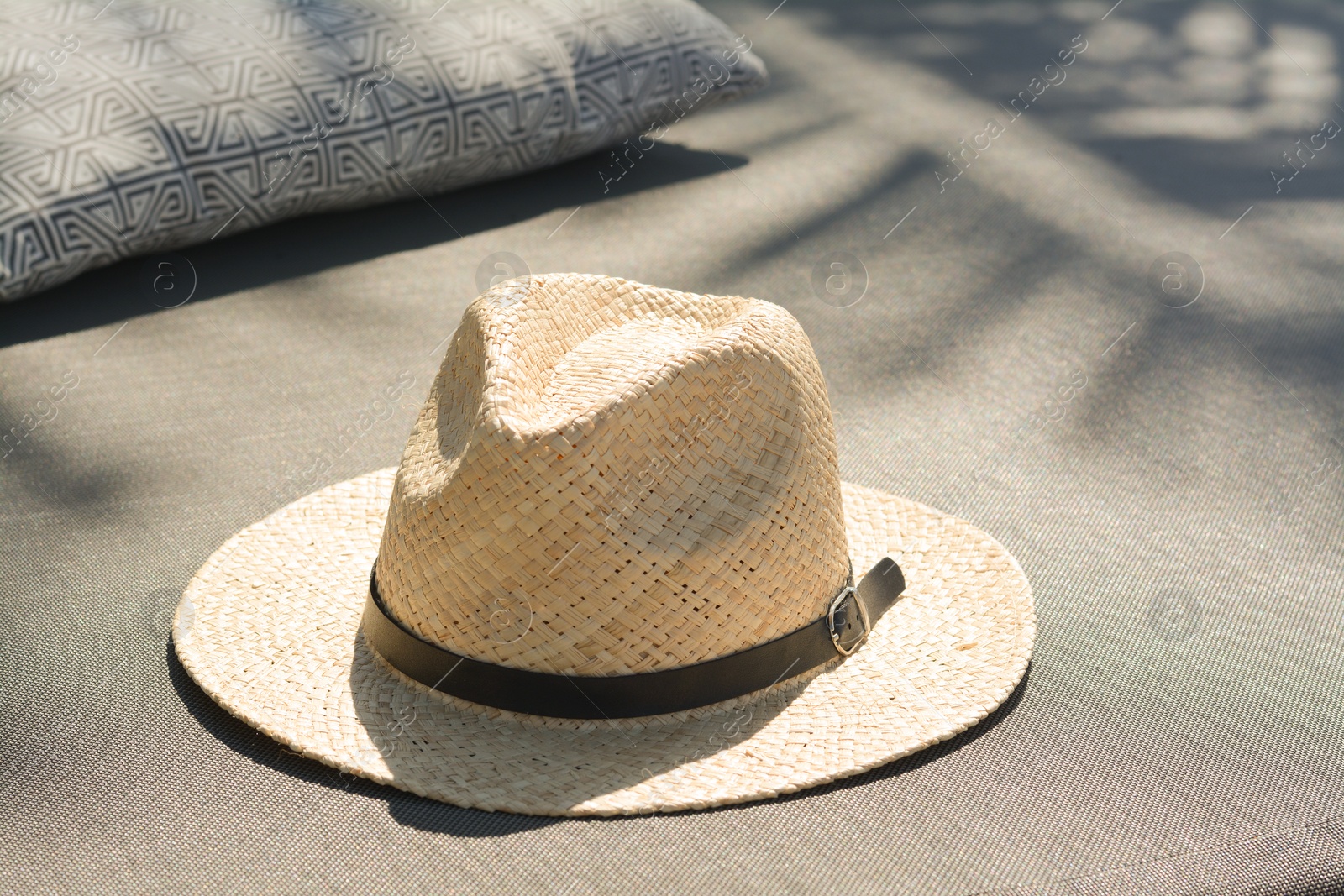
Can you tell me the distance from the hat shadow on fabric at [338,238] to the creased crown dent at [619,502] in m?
0.98

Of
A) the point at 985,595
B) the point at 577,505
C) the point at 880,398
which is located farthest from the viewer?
the point at 880,398

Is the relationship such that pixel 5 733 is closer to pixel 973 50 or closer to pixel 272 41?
pixel 272 41

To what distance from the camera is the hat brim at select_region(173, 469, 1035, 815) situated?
88cm

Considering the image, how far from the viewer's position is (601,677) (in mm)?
892

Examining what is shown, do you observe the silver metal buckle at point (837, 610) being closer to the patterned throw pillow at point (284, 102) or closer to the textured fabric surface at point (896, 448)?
the textured fabric surface at point (896, 448)

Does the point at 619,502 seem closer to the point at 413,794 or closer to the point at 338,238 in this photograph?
the point at 413,794

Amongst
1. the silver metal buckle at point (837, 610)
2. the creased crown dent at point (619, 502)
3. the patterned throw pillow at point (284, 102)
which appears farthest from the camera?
the patterned throw pillow at point (284, 102)

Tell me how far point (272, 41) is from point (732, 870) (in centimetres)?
160

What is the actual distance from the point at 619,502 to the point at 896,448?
2.43 ft

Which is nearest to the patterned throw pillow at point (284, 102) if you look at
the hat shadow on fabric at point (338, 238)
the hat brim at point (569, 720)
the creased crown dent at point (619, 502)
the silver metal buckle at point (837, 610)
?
the hat shadow on fabric at point (338, 238)

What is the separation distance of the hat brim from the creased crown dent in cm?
6

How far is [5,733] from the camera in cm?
100

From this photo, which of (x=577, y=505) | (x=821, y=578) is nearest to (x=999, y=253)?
(x=821, y=578)

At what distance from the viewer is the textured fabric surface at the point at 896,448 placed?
2.97 ft
